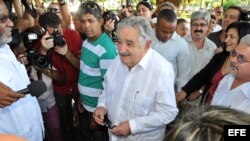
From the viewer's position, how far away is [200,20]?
307 cm

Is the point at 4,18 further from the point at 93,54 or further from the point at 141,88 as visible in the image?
the point at 141,88

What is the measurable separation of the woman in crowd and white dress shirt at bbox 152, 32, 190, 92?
0.45 metres

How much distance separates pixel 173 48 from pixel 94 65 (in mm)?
811

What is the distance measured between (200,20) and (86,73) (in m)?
1.38

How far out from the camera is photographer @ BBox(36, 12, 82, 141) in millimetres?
2518

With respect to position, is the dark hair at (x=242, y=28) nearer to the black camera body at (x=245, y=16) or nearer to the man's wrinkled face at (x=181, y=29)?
the black camera body at (x=245, y=16)

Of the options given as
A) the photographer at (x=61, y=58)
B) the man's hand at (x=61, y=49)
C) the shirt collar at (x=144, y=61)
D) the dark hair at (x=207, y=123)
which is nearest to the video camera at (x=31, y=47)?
the photographer at (x=61, y=58)

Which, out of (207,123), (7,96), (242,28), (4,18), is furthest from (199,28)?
(207,123)

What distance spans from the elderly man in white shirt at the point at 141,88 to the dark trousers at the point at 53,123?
3.76 ft

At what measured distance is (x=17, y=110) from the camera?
A: 1895 millimetres

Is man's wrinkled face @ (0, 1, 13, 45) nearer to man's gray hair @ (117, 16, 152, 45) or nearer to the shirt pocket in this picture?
man's gray hair @ (117, 16, 152, 45)

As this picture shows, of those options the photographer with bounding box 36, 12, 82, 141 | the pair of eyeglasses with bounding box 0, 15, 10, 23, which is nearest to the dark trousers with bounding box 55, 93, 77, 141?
the photographer with bounding box 36, 12, 82, 141

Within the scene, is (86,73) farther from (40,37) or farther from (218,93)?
(218,93)

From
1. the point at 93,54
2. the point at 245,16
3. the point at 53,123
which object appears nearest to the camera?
the point at 93,54
